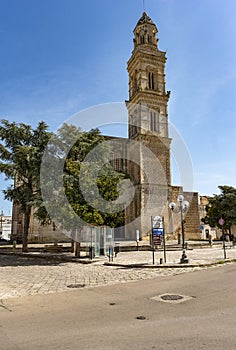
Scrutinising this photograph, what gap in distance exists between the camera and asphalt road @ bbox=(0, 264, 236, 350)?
4.01 metres

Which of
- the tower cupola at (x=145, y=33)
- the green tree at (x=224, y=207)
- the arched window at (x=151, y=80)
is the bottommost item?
the green tree at (x=224, y=207)

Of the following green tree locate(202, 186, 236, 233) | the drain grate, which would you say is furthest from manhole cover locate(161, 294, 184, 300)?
green tree locate(202, 186, 236, 233)

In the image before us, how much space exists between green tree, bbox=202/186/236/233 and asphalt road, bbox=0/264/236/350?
2971cm

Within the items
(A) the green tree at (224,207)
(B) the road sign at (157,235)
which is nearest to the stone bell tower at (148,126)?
(A) the green tree at (224,207)

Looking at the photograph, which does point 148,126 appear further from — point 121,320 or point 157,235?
point 121,320

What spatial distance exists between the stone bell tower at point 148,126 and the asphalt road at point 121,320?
26893mm

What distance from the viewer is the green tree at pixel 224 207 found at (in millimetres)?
35750

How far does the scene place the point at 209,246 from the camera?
2714cm

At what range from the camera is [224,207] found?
3706cm

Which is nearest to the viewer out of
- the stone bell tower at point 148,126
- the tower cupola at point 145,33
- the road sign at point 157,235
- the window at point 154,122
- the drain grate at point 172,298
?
the drain grate at point 172,298

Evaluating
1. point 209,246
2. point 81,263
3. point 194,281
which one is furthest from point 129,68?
point 194,281

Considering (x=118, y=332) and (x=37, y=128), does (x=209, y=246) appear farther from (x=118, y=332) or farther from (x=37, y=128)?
(x=118, y=332)

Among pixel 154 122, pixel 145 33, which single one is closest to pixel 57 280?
pixel 154 122

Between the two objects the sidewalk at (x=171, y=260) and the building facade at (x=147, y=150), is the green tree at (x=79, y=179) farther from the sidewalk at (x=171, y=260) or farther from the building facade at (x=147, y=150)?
the building facade at (x=147, y=150)
